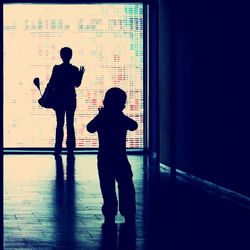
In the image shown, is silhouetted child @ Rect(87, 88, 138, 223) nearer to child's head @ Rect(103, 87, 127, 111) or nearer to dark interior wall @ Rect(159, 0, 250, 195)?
child's head @ Rect(103, 87, 127, 111)

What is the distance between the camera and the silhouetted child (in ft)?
23.2

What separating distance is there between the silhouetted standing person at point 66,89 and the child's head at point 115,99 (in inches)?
249

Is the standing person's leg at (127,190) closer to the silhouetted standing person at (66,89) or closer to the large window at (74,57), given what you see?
the silhouetted standing person at (66,89)

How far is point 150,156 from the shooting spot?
14469 millimetres

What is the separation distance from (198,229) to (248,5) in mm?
2412

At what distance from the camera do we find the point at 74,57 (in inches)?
621

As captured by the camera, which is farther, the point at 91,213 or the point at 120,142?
the point at 91,213

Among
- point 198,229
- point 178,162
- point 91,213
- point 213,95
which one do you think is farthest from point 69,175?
point 198,229

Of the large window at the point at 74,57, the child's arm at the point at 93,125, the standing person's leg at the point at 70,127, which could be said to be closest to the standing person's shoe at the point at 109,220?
the child's arm at the point at 93,125

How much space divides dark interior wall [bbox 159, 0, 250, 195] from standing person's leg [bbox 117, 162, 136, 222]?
146 centimetres

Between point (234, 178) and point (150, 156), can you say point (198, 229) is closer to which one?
point (234, 178)

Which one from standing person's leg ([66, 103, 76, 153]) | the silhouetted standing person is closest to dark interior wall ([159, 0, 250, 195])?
the silhouetted standing person

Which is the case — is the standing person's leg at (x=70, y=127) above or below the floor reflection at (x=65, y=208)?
above

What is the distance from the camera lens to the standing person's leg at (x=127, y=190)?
7.06 m
